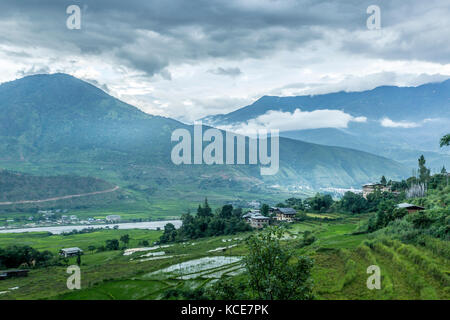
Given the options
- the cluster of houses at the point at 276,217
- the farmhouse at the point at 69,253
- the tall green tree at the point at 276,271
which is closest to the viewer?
the tall green tree at the point at 276,271

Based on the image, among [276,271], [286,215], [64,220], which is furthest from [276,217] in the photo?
[64,220]

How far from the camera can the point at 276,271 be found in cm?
1717

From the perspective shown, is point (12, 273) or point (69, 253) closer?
point (12, 273)

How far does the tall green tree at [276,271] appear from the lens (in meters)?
16.5

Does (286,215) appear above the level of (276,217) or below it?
above

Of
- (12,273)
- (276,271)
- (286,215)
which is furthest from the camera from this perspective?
(286,215)

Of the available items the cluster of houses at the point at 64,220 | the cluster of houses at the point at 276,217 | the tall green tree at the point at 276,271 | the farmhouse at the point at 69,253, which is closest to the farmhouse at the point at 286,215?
the cluster of houses at the point at 276,217

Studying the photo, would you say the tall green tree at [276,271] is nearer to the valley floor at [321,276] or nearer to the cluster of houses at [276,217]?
the valley floor at [321,276]

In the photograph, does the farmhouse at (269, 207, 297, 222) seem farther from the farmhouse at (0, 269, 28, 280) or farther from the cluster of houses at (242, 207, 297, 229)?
the farmhouse at (0, 269, 28, 280)

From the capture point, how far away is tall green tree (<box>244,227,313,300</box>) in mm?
16452

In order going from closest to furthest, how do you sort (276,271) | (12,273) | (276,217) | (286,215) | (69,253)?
(276,271)
(12,273)
(69,253)
(286,215)
(276,217)

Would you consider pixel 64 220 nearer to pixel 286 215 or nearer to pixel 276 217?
pixel 276 217
